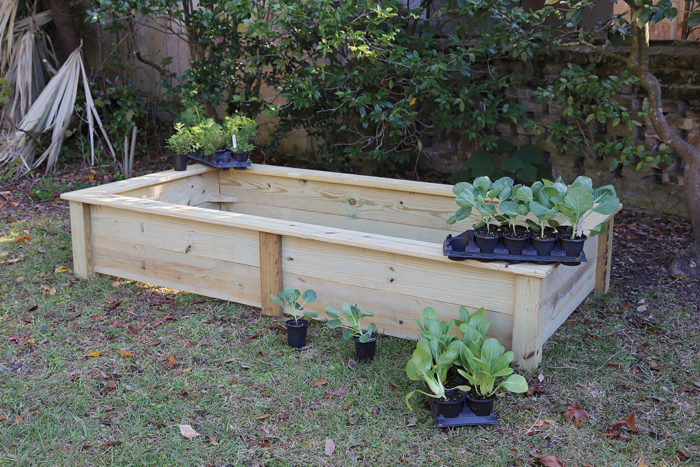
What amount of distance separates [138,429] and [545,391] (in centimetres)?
158

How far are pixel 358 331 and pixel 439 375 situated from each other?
0.58 m

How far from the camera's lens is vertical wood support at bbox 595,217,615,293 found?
3891 mm

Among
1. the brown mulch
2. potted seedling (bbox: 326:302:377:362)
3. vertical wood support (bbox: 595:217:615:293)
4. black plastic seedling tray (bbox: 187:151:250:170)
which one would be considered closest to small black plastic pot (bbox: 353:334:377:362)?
potted seedling (bbox: 326:302:377:362)

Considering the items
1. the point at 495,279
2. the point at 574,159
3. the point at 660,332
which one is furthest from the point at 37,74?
the point at 660,332

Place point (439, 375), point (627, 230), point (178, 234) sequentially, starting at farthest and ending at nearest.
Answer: point (627, 230) → point (178, 234) → point (439, 375)

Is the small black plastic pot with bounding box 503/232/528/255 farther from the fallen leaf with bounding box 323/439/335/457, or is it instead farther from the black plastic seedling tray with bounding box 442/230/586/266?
the fallen leaf with bounding box 323/439/335/457

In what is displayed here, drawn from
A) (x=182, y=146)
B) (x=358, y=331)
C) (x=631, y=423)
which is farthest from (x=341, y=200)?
(x=631, y=423)

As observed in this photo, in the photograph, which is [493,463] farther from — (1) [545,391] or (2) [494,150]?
(2) [494,150]

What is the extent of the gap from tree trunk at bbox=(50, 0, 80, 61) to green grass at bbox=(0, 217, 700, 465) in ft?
12.0

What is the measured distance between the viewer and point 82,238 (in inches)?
158

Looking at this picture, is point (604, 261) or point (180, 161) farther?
point (180, 161)

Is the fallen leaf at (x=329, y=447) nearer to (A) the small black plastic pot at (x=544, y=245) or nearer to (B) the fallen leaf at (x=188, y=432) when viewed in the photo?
(B) the fallen leaf at (x=188, y=432)

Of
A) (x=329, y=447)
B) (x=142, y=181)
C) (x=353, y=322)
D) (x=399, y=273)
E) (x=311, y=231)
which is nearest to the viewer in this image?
(x=329, y=447)

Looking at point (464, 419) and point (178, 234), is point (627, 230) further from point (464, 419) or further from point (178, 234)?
point (178, 234)
